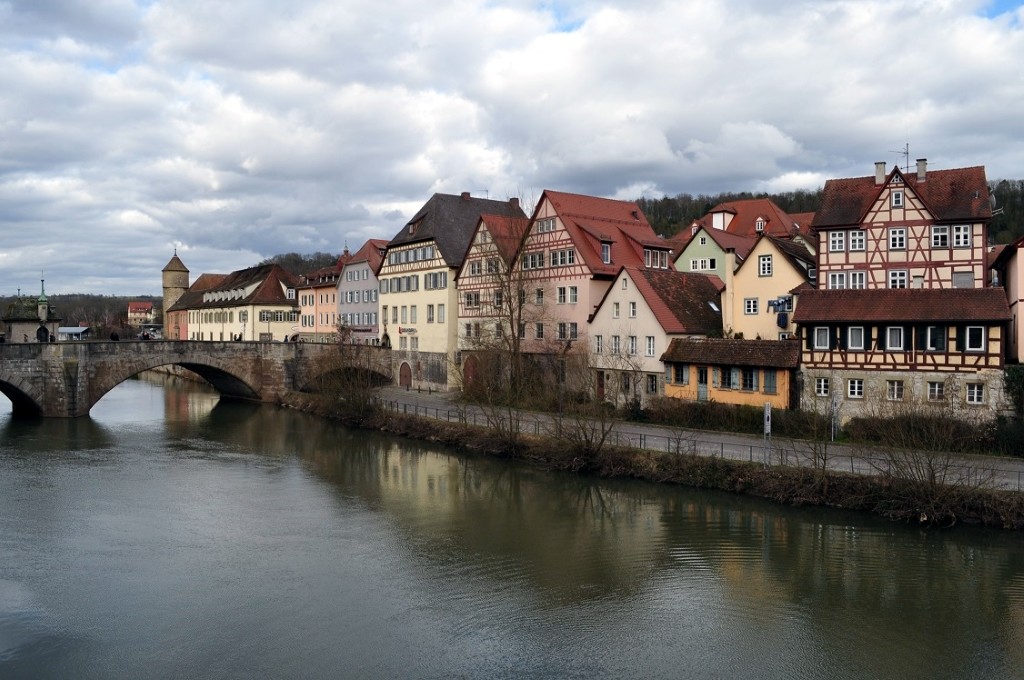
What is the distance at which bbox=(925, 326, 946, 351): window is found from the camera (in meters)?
27.2

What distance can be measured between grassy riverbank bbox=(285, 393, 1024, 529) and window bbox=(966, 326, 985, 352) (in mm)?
7514

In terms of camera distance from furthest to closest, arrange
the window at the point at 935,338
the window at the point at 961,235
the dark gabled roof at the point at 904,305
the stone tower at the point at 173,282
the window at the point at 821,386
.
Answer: the stone tower at the point at 173,282, the window at the point at 821,386, the window at the point at 961,235, the window at the point at 935,338, the dark gabled roof at the point at 904,305

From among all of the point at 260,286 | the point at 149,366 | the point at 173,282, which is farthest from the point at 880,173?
the point at 173,282

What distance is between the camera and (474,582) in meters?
17.6

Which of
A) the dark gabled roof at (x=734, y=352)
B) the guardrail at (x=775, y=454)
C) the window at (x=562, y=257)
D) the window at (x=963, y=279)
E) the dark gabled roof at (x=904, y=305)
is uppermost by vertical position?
the window at (x=562, y=257)

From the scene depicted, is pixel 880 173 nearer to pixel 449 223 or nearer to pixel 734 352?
pixel 734 352

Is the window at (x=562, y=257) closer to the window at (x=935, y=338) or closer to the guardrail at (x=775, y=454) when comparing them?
the guardrail at (x=775, y=454)

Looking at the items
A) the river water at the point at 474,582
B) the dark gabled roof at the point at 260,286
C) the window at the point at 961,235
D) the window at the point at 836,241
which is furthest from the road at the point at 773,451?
the dark gabled roof at the point at 260,286

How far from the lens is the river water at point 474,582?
14008 millimetres

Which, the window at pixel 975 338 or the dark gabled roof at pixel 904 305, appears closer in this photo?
the window at pixel 975 338

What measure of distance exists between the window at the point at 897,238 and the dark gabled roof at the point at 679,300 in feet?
25.1

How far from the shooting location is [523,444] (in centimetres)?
3008

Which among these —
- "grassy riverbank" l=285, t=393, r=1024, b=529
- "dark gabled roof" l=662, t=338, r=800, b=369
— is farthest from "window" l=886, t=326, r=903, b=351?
"grassy riverbank" l=285, t=393, r=1024, b=529

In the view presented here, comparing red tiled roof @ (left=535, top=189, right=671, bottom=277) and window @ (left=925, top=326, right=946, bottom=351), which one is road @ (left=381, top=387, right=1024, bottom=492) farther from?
red tiled roof @ (left=535, top=189, right=671, bottom=277)
